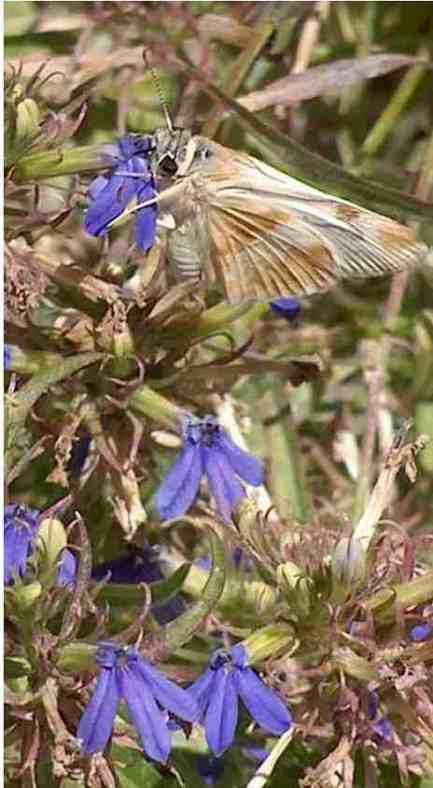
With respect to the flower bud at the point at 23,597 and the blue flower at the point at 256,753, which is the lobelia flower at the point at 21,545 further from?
the blue flower at the point at 256,753

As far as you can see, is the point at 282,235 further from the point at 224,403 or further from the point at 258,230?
the point at 224,403

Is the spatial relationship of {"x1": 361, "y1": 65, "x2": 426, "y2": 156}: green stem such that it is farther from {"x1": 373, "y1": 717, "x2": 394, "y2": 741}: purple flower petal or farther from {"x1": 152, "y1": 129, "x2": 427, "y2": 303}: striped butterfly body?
{"x1": 373, "y1": 717, "x2": 394, "y2": 741}: purple flower petal

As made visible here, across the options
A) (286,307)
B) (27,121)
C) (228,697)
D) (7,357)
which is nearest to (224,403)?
(286,307)

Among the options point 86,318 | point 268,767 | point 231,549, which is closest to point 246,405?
point 231,549

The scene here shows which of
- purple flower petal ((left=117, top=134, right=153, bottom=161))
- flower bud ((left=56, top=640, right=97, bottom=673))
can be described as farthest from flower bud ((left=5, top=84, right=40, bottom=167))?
flower bud ((left=56, top=640, right=97, bottom=673))

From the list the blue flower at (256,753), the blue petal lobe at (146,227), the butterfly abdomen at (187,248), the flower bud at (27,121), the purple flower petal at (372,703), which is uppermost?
the flower bud at (27,121)

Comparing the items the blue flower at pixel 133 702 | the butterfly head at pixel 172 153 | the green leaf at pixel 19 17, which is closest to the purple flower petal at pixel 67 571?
the blue flower at pixel 133 702
